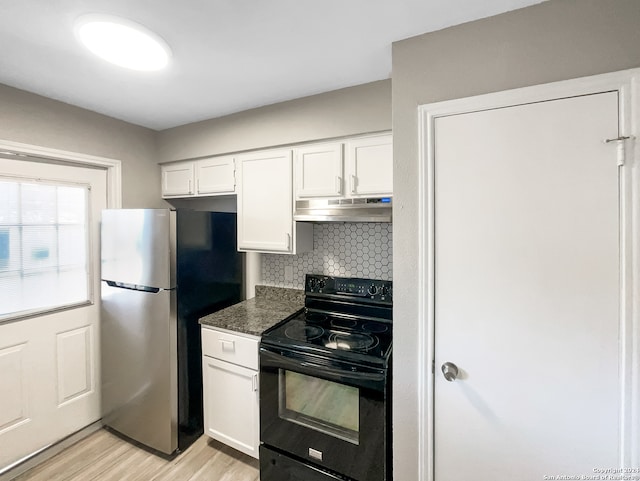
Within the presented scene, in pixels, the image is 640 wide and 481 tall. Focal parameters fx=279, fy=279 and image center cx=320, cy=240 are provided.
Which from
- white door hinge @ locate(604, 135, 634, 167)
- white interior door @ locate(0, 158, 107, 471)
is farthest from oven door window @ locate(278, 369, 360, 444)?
white interior door @ locate(0, 158, 107, 471)

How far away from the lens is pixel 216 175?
2209 mm

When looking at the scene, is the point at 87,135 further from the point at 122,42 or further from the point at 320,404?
the point at 320,404

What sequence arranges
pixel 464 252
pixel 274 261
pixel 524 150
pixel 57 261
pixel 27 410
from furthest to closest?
pixel 274 261 < pixel 57 261 < pixel 27 410 < pixel 464 252 < pixel 524 150

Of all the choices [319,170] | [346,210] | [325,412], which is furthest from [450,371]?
[319,170]

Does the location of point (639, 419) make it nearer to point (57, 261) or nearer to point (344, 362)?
point (344, 362)

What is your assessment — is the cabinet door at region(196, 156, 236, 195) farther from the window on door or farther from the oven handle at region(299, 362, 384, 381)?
the oven handle at region(299, 362, 384, 381)

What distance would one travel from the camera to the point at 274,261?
2.34 metres

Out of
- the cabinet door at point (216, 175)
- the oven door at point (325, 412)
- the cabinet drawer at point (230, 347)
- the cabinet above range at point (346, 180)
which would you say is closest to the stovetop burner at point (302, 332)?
the oven door at point (325, 412)

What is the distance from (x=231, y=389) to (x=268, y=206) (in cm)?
122

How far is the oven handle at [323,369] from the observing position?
4.33 feet

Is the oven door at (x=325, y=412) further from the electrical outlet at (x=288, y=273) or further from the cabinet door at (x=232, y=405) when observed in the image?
the electrical outlet at (x=288, y=273)

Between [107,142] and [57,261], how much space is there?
3.12 feet

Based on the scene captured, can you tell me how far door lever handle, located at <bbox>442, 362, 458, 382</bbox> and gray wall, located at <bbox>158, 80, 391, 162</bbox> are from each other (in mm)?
1250

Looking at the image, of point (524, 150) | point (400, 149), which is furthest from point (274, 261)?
point (524, 150)
